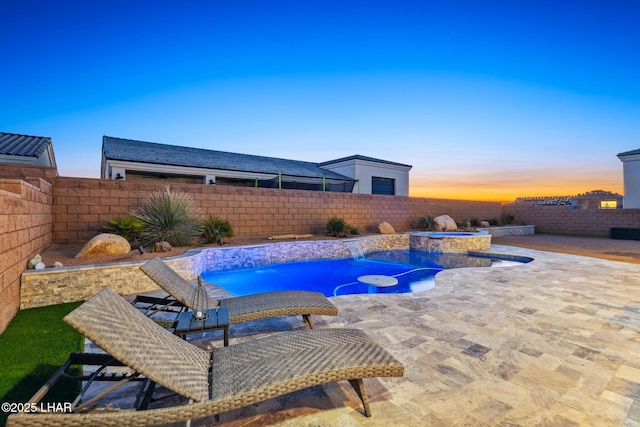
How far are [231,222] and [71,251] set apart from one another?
474 centimetres

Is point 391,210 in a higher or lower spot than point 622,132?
lower

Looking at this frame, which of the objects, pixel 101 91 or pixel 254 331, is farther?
pixel 101 91

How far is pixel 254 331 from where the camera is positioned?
Result: 3318 mm

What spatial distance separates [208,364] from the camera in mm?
1917

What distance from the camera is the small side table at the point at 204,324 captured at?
7.89ft

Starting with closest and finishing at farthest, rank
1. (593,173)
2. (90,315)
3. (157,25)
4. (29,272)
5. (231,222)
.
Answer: (90,315)
(29,272)
(157,25)
(231,222)
(593,173)

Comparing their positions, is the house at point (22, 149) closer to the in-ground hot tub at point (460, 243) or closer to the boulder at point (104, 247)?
the boulder at point (104, 247)

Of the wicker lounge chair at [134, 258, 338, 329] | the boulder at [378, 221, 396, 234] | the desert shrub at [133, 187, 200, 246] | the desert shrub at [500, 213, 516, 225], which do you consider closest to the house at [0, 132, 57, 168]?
the desert shrub at [133, 187, 200, 246]

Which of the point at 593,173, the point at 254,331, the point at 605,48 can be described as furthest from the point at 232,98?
the point at 593,173

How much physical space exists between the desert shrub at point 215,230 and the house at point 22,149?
5878mm

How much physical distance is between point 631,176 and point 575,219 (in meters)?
4.58

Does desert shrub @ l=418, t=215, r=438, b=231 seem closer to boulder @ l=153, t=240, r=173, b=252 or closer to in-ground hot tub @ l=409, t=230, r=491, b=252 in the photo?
in-ground hot tub @ l=409, t=230, r=491, b=252

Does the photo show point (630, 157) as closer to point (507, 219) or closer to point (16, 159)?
point (507, 219)

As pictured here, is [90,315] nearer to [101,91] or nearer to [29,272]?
[29,272]
